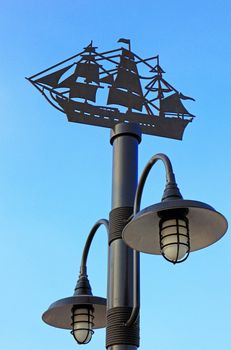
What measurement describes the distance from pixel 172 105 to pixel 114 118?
1.12 meters

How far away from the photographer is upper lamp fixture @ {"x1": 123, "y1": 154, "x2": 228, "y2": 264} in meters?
4.73

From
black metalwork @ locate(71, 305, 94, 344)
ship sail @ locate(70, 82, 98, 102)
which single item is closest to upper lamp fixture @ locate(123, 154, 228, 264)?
black metalwork @ locate(71, 305, 94, 344)

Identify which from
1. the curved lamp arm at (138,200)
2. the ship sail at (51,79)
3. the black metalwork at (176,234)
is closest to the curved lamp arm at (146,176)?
the curved lamp arm at (138,200)

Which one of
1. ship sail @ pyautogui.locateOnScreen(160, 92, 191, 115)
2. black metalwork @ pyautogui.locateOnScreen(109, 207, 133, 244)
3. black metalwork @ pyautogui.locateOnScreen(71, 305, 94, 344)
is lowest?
black metalwork @ pyautogui.locateOnScreen(71, 305, 94, 344)

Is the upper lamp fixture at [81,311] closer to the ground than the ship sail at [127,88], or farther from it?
closer to the ground

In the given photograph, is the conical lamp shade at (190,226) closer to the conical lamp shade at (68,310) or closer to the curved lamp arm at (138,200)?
the curved lamp arm at (138,200)

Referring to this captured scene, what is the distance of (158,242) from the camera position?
512cm

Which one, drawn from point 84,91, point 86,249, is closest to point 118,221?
point 86,249

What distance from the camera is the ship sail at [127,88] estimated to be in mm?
6551

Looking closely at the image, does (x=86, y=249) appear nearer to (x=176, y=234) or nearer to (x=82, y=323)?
(x=82, y=323)

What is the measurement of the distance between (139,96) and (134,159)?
45.4 inches

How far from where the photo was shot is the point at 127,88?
6.62 metres

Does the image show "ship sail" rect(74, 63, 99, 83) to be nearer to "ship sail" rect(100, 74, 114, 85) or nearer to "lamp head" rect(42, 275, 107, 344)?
"ship sail" rect(100, 74, 114, 85)

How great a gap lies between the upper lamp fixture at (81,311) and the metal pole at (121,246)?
1.89 ft
